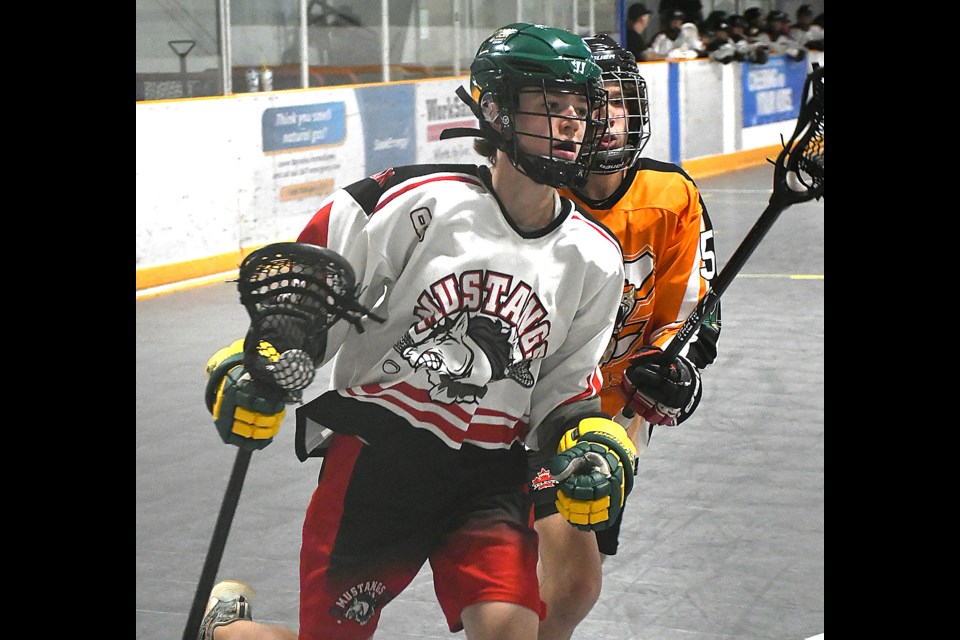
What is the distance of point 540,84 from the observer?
262cm

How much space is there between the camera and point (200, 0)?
33.8ft

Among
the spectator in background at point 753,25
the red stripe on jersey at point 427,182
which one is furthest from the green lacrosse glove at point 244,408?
the spectator in background at point 753,25

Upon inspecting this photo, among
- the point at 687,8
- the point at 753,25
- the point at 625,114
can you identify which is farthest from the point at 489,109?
the point at 687,8

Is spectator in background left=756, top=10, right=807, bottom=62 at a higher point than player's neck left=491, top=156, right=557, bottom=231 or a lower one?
higher

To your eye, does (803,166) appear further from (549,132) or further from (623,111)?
(549,132)

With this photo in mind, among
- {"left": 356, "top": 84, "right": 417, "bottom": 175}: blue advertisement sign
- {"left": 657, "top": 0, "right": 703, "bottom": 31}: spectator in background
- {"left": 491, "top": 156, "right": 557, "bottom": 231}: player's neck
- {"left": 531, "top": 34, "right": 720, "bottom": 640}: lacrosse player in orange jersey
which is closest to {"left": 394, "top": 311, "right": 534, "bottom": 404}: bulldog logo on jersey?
{"left": 491, "top": 156, "right": 557, "bottom": 231}: player's neck

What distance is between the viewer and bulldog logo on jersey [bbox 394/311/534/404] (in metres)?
2.70

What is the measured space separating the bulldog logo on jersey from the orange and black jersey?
2.59 ft

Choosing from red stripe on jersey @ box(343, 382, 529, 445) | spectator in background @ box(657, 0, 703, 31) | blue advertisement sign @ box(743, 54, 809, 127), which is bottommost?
red stripe on jersey @ box(343, 382, 529, 445)

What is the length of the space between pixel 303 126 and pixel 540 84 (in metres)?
7.86

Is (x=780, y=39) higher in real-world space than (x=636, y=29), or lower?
higher

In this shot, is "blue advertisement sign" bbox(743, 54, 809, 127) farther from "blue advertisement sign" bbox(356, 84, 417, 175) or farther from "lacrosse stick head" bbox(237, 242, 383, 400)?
"lacrosse stick head" bbox(237, 242, 383, 400)
